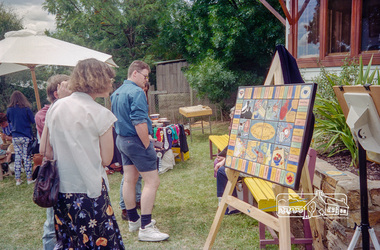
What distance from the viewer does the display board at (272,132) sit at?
6.26 feet

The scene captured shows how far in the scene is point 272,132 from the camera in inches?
83.0

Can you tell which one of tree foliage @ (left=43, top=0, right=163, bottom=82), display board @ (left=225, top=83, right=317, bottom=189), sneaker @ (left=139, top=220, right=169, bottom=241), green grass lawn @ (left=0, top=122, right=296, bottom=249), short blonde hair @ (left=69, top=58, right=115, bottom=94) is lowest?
green grass lawn @ (left=0, top=122, right=296, bottom=249)

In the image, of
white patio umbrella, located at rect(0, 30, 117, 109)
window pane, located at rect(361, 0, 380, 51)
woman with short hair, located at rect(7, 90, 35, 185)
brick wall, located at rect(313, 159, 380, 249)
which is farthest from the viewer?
woman with short hair, located at rect(7, 90, 35, 185)

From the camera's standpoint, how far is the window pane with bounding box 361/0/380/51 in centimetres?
457

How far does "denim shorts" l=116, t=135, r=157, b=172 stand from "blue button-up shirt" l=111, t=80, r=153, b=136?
7 centimetres

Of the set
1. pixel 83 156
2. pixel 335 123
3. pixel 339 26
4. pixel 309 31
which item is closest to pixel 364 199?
pixel 335 123

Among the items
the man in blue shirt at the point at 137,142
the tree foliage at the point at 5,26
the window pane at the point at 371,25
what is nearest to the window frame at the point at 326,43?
the window pane at the point at 371,25

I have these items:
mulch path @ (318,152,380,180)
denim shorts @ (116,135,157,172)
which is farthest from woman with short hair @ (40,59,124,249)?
mulch path @ (318,152,380,180)

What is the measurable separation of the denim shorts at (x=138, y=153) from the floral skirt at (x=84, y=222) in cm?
87

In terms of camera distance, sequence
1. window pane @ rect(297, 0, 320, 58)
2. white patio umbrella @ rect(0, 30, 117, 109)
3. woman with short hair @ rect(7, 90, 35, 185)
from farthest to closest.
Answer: window pane @ rect(297, 0, 320, 58), woman with short hair @ rect(7, 90, 35, 185), white patio umbrella @ rect(0, 30, 117, 109)

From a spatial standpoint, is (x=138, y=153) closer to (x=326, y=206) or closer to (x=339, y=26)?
(x=326, y=206)

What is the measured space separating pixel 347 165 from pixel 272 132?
151 cm

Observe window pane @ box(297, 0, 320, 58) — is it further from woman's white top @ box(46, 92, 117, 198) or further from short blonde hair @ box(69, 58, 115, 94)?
woman's white top @ box(46, 92, 117, 198)

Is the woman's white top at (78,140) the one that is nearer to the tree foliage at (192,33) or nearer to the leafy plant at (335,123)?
the leafy plant at (335,123)
